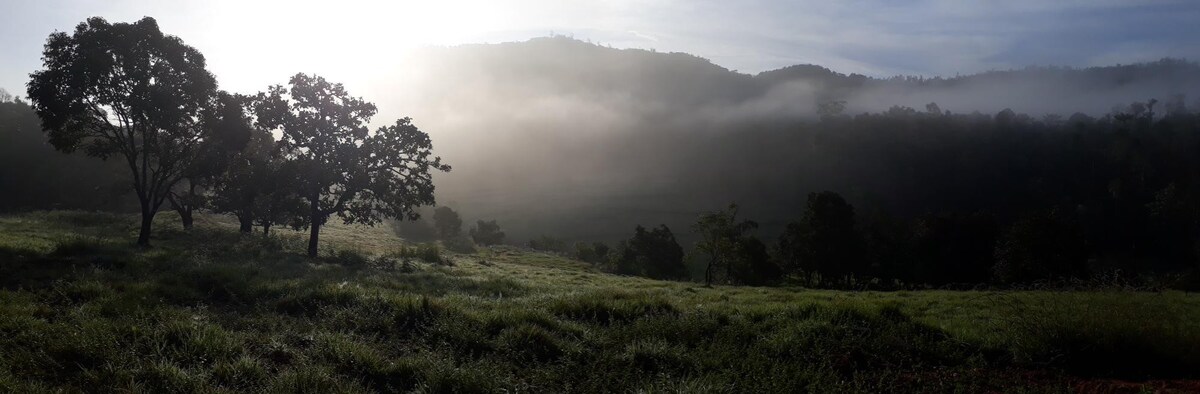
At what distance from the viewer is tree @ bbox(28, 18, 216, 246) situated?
2316 centimetres

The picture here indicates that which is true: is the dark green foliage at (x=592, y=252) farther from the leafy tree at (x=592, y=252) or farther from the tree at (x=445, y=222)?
the tree at (x=445, y=222)

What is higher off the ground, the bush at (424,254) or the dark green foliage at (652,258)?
the bush at (424,254)

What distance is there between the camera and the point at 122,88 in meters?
24.4

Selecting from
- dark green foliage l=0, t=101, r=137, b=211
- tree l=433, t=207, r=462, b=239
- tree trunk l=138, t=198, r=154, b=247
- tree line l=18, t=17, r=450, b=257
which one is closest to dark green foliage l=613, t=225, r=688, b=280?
tree line l=18, t=17, r=450, b=257

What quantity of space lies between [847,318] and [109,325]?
11.0 metres

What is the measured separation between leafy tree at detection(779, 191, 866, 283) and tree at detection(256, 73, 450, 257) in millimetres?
36102

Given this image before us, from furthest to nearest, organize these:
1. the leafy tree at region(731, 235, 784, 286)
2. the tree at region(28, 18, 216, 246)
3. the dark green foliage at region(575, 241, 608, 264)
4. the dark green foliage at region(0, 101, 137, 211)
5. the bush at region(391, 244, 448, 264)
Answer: the dark green foliage at region(575, 241, 608, 264)
the dark green foliage at region(0, 101, 137, 211)
the leafy tree at region(731, 235, 784, 286)
the bush at region(391, 244, 448, 264)
the tree at region(28, 18, 216, 246)

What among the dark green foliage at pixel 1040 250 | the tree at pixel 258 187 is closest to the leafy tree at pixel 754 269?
the dark green foliage at pixel 1040 250

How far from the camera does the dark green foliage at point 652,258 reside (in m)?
68.2

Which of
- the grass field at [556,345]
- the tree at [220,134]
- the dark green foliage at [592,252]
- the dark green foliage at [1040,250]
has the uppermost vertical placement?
the tree at [220,134]

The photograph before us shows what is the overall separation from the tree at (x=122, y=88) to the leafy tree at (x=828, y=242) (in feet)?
158

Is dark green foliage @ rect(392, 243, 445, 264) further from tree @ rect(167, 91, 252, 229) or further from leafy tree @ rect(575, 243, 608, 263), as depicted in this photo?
leafy tree @ rect(575, 243, 608, 263)

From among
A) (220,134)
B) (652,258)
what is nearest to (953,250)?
(652,258)

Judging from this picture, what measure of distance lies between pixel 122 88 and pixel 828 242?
52248 mm
